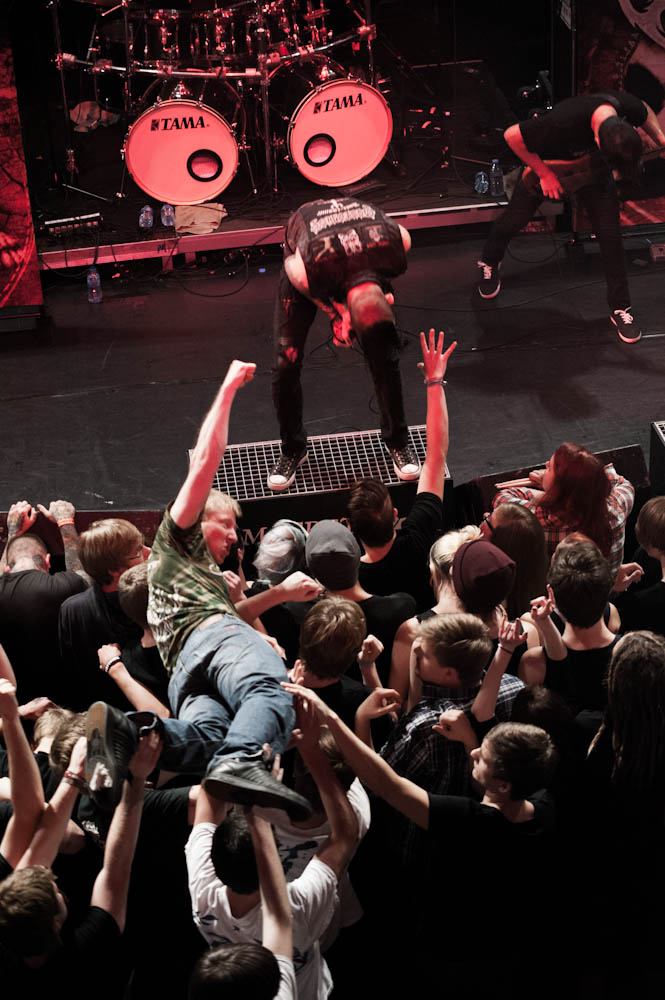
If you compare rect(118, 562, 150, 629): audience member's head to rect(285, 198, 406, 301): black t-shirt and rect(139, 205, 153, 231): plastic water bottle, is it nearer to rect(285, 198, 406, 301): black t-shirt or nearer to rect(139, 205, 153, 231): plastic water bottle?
rect(285, 198, 406, 301): black t-shirt

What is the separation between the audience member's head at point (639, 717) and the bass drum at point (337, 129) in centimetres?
501

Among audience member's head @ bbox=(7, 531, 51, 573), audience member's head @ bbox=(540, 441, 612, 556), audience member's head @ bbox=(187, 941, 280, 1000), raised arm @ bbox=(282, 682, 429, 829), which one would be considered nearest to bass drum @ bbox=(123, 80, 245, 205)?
audience member's head @ bbox=(7, 531, 51, 573)

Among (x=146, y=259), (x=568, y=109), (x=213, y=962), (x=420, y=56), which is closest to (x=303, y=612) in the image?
(x=213, y=962)

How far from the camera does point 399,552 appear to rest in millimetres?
3779

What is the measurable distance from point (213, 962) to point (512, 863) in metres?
0.88

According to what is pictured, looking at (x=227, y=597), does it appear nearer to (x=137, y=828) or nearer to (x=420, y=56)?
(x=137, y=828)

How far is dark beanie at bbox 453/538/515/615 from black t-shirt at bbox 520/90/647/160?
4045 millimetres

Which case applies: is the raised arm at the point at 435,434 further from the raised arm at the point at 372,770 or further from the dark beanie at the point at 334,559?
the raised arm at the point at 372,770

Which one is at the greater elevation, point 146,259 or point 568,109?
point 568,109

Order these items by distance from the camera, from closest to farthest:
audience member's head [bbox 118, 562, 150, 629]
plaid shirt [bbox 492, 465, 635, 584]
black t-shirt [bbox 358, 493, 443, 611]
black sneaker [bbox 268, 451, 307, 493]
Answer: audience member's head [bbox 118, 562, 150, 629], black t-shirt [bbox 358, 493, 443, 611], plaid shirt [bbox 492, 465, 635, 584], black sneaker [bbox 268, 451, 307, 493]

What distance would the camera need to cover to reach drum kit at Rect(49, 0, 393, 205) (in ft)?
22.2

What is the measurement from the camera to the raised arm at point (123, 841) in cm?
246

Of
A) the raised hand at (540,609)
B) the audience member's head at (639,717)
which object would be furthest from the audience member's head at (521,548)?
the audience member's head at (639,717)

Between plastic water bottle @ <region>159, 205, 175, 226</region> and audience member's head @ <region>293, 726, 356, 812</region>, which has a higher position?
plastic water bottle @ <region>159, 205, 175, 226</region>
